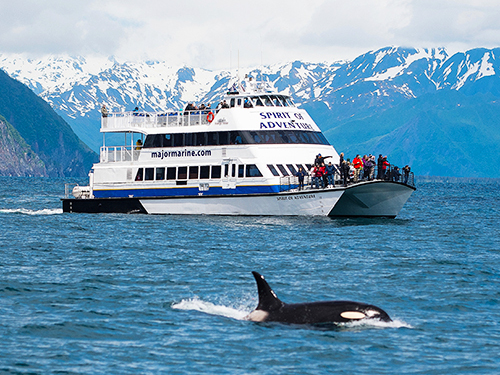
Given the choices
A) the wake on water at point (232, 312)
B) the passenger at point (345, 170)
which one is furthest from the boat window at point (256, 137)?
the wake on water at point (232, 312)

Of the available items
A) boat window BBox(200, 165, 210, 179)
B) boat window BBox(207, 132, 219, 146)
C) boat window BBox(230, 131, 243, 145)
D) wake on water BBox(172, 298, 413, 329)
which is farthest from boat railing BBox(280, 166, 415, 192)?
wake on water BBox(172, 298, 413, 329)

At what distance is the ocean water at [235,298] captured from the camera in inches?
606

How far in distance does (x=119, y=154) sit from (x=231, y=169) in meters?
8.55

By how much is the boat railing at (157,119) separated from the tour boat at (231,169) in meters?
0.06

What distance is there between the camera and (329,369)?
1489cm

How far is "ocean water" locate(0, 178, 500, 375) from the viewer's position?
15.4 metres

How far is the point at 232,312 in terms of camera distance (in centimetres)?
1900

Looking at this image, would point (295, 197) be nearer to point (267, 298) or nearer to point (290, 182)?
point (290, 182)

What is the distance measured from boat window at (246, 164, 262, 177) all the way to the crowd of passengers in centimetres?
218

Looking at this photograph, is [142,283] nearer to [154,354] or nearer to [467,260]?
[154,354]

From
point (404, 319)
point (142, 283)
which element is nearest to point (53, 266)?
point (142, 283)

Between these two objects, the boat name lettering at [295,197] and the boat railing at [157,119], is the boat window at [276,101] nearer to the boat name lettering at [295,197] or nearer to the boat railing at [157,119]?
the boat railing at [157,119]

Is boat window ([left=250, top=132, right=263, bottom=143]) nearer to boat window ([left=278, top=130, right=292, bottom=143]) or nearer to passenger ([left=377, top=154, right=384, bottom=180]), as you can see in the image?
boat window ([left=278, top=130, right=292, bottom=143])

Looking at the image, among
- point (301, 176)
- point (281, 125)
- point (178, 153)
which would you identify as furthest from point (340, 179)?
point (178, 153)
